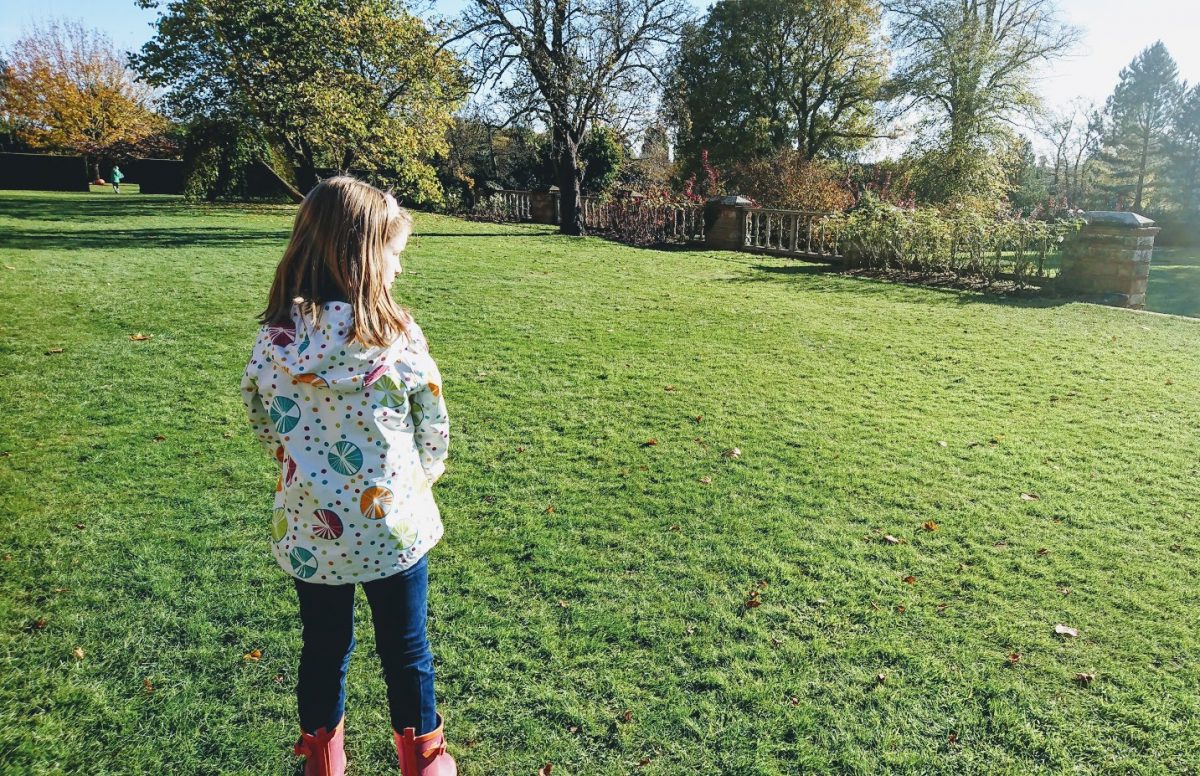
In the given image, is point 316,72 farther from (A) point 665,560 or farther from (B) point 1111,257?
(A) point 665,560

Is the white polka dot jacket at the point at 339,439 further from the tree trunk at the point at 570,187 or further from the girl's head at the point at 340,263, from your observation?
the tree trunk at the point at 570,187

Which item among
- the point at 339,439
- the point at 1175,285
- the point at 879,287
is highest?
the point at 339,439

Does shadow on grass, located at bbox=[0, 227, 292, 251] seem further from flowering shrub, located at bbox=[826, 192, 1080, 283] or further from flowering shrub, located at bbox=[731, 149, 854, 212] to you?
flowering shrub, located at bbox=[731, 149, 854, 212]

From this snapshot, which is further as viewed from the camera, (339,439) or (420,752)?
(420,752)

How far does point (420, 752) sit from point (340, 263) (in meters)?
1.38

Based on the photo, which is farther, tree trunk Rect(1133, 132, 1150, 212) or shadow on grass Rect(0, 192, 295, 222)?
tree trunk Rect(1133, 132, 1150, 212)

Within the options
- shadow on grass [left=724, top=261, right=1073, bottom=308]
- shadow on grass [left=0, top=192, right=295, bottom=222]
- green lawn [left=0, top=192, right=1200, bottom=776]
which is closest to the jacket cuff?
green lawn [left=0, top=192, right=1200, bottom=776]

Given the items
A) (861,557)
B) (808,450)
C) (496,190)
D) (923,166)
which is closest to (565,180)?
(496,190)

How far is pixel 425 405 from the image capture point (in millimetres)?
1992

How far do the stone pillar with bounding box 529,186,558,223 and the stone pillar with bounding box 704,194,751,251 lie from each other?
22.1 ft

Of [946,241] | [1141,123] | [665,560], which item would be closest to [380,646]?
[665,560]

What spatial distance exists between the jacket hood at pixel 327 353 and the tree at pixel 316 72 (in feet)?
51.6

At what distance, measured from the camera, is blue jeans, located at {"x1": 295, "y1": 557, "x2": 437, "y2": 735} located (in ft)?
6.49

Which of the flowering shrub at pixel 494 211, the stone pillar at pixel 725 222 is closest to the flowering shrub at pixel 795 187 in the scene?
the stone pillar at pixel 725 222
